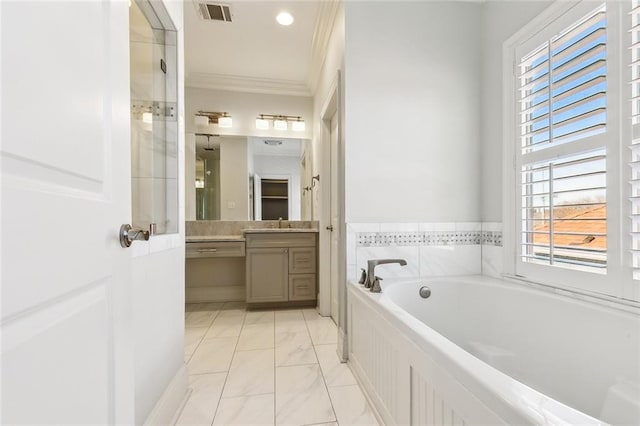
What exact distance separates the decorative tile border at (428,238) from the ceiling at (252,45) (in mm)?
1827

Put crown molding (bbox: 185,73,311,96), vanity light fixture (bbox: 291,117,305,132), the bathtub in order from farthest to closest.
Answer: vanity light fixture (bbox: 291,117,305,132)
crown molding (bbox: 185,73,311,96)
the bathtub

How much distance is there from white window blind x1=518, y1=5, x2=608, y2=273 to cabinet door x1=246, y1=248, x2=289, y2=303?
2090mm

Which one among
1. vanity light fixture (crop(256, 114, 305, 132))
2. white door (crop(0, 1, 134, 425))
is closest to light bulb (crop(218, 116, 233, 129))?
vanity light fixture (crop(256, 114, 305, 132))

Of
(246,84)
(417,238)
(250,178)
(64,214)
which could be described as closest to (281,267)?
(250,178)

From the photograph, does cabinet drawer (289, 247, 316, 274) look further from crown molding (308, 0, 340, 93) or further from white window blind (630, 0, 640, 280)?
white window blind (630, 0, 640, 280)

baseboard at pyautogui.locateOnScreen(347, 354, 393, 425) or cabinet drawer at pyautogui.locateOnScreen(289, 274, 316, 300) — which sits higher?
cabinet drawer at pyautogui.locateOnScreen(289, 274, 316, 300)

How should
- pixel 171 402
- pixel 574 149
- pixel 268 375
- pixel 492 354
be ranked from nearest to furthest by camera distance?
pixel 171 402
pixel 574 149
pixel 492 354
pixel 268 375

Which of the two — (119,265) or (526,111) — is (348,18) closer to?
(526,111)

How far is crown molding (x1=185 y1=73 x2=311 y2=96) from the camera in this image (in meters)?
3.26

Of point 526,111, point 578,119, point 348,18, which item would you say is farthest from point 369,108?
point 578,119

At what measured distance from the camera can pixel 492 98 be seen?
6.57 feet

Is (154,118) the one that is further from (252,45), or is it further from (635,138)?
(635,138)

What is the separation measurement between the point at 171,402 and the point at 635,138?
236 cm

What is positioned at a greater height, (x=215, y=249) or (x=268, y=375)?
(x=215, y=249)
